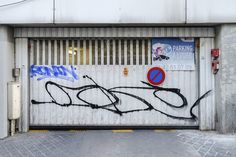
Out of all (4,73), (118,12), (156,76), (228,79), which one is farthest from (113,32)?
(228,79)

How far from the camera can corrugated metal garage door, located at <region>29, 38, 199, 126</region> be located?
6.56 m

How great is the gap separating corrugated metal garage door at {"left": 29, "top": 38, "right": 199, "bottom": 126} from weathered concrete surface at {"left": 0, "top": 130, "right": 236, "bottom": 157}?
0.46 m

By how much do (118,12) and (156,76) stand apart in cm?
236

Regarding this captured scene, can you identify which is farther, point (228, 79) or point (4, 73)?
point (228, 79)

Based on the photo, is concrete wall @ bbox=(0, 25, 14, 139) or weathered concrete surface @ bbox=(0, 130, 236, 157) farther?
concrete wall @ bbox=(0, 25, 14, 139)

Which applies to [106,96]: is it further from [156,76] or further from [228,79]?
[228,79]

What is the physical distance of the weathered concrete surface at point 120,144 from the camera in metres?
4.73

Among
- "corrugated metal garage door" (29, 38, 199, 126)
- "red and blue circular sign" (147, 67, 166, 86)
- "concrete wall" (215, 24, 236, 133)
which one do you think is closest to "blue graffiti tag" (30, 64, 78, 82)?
"corrugated metal garage door" (29, 38, 199, 126)

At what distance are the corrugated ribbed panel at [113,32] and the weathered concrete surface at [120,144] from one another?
308 centimetres

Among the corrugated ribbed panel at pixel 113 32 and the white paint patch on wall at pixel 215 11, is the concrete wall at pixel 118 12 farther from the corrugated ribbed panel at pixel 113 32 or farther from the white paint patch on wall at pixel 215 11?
the corrugated ribbed panel at pixel 113 32

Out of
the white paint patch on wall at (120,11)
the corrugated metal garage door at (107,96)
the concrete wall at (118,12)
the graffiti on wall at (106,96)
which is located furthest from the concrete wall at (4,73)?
the white paint patch on wall at (120,11)

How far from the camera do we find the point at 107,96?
21.6 ft

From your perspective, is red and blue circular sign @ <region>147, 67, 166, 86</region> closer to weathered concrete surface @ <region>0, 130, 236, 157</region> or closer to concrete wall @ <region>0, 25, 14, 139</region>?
weathered concrete surface @ <region>0, 130, 236, 157</region>

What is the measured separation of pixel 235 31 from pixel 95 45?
14.2 feet
